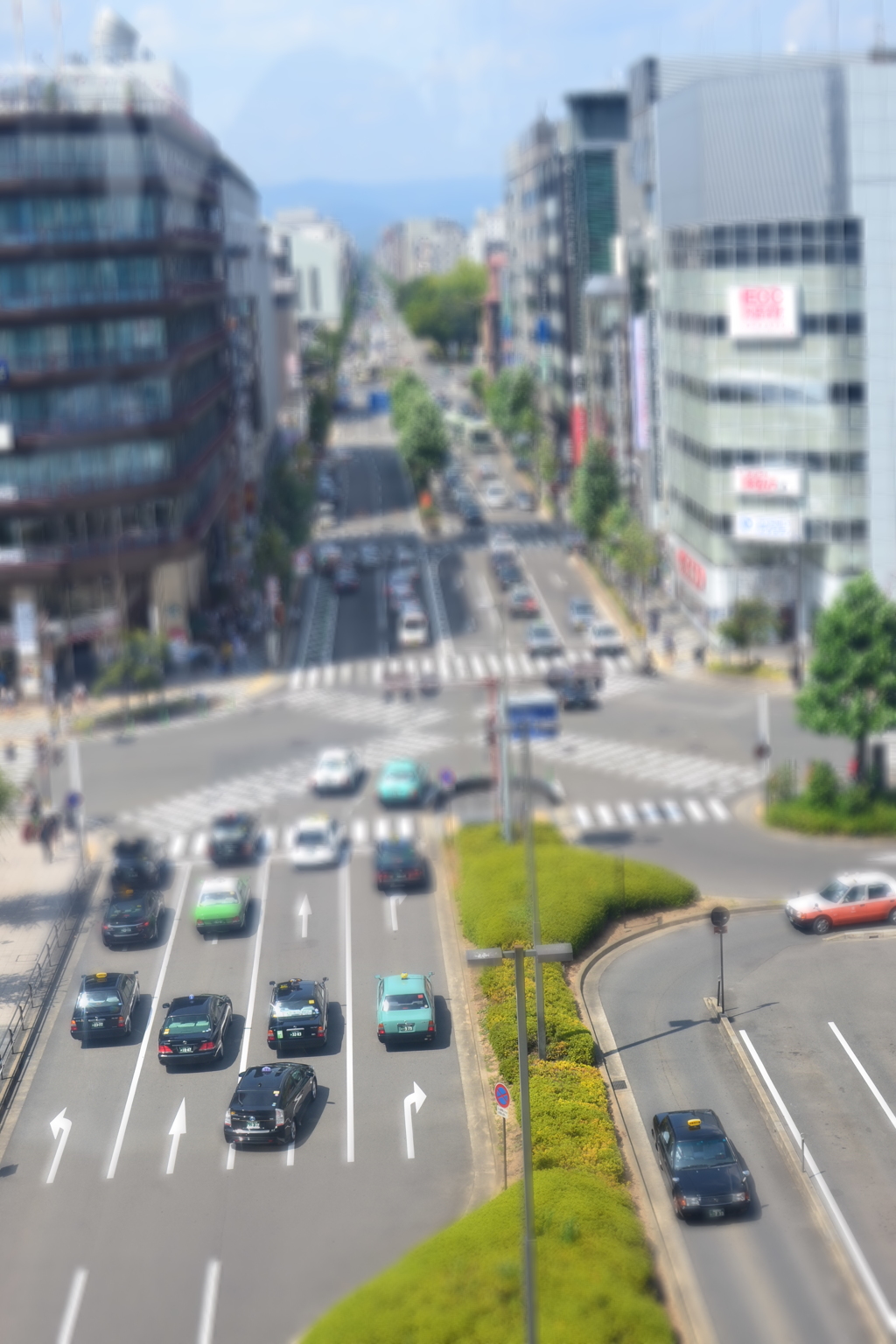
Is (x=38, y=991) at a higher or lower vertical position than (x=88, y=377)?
lower

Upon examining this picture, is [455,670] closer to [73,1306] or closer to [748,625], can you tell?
[748,625]

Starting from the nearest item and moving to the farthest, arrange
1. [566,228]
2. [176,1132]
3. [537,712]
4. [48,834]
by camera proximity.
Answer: [176,1132], [48,834], [537,712], [566,228]

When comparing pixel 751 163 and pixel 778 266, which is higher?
pixel 751 163

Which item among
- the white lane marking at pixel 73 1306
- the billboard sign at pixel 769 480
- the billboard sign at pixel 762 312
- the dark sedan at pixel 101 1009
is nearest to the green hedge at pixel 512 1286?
the white lane marking at pixel 73 1306

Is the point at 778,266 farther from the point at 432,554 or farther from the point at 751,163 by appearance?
the point at 432,554

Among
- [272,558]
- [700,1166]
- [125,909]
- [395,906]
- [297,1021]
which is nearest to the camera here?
[700,1166]

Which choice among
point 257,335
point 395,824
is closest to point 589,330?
point 257,335

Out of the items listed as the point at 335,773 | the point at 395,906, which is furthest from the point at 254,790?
the point at 395,906
